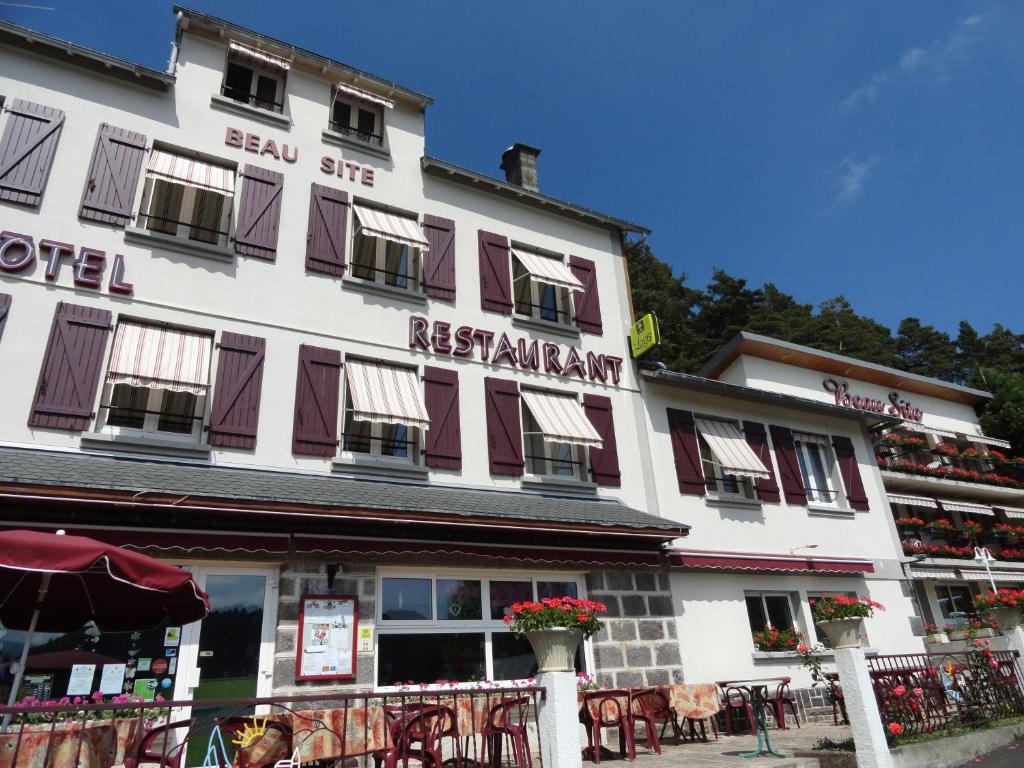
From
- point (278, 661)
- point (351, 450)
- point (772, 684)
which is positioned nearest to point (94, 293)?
point (351, 450)

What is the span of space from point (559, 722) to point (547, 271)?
8.38 metres

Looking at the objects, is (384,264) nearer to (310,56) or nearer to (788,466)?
(310,56)

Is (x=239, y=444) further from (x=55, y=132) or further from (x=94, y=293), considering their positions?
(x=55, y=132)

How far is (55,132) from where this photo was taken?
947 centimetres

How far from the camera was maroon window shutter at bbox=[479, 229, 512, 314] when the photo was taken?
12.0 meters

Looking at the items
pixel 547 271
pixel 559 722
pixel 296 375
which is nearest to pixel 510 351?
pixel 547 271

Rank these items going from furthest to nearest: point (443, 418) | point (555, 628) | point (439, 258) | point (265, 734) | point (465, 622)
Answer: point (439, 258), point (443, 418), point (465, 622), point (555, 628), point (265, 734)

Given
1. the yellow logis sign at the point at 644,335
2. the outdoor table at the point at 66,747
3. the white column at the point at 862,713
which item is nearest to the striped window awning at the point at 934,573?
the yellow logis sign at the point at 644,335

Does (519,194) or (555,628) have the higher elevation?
(519,194)

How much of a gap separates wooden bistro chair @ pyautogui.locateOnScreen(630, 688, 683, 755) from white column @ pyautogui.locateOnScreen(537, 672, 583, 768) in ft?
9.37

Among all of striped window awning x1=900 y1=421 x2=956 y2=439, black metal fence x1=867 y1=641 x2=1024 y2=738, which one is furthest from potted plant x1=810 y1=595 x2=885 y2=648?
striped window awning x1=900 y1=421 x2=956 y2=439

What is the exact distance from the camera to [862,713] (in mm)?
7543

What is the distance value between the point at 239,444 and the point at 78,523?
6.79 ft

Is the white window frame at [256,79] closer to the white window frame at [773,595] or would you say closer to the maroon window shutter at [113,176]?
the maroon window shutter at [113,176]
